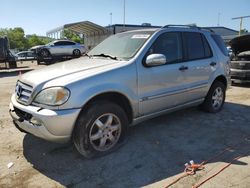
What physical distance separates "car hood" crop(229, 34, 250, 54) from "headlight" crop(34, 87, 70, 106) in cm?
771

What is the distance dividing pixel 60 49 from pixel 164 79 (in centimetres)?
2009

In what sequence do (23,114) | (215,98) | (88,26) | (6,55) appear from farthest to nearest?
(88,26), (6,55), (215,98), (23,114)

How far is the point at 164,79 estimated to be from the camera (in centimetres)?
484

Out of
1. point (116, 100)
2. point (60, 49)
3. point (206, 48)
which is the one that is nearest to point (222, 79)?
point (206, 48)

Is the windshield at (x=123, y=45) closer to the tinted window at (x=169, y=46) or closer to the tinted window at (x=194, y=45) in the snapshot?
the tinted window at (x=169, y=46)

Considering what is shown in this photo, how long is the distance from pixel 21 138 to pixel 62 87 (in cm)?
184

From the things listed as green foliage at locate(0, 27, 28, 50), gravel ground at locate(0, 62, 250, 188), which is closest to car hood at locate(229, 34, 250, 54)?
gravel ground at locate(0, 62, 250, 188)

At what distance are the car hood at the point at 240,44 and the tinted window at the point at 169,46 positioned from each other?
207 inches

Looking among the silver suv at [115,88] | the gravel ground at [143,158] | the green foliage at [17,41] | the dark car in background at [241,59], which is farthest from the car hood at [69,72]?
the green foliage at [17,41]

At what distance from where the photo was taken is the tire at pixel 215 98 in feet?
20.3

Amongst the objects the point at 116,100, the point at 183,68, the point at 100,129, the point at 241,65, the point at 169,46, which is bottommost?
the point at 100,129

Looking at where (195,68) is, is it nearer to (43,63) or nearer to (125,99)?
(125,99)

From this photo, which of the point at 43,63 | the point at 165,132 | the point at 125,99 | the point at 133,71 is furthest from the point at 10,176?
the point at 43,63

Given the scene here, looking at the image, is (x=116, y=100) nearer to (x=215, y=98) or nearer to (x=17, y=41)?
(x=215, y=98)
